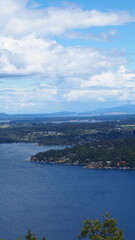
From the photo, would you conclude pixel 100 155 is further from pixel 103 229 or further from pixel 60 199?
pixel 103 229

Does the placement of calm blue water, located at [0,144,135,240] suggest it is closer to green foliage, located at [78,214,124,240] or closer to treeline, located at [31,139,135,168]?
treeline, located at [31,139,135,168]

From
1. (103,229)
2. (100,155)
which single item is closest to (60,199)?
(103,229)

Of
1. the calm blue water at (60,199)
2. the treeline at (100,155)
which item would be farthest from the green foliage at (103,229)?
the treeline at (100,155)

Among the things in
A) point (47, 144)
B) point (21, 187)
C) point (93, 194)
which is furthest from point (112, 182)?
point (47, 144)

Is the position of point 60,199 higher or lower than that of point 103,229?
lower

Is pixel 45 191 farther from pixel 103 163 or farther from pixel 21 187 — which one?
pixel 103 163
